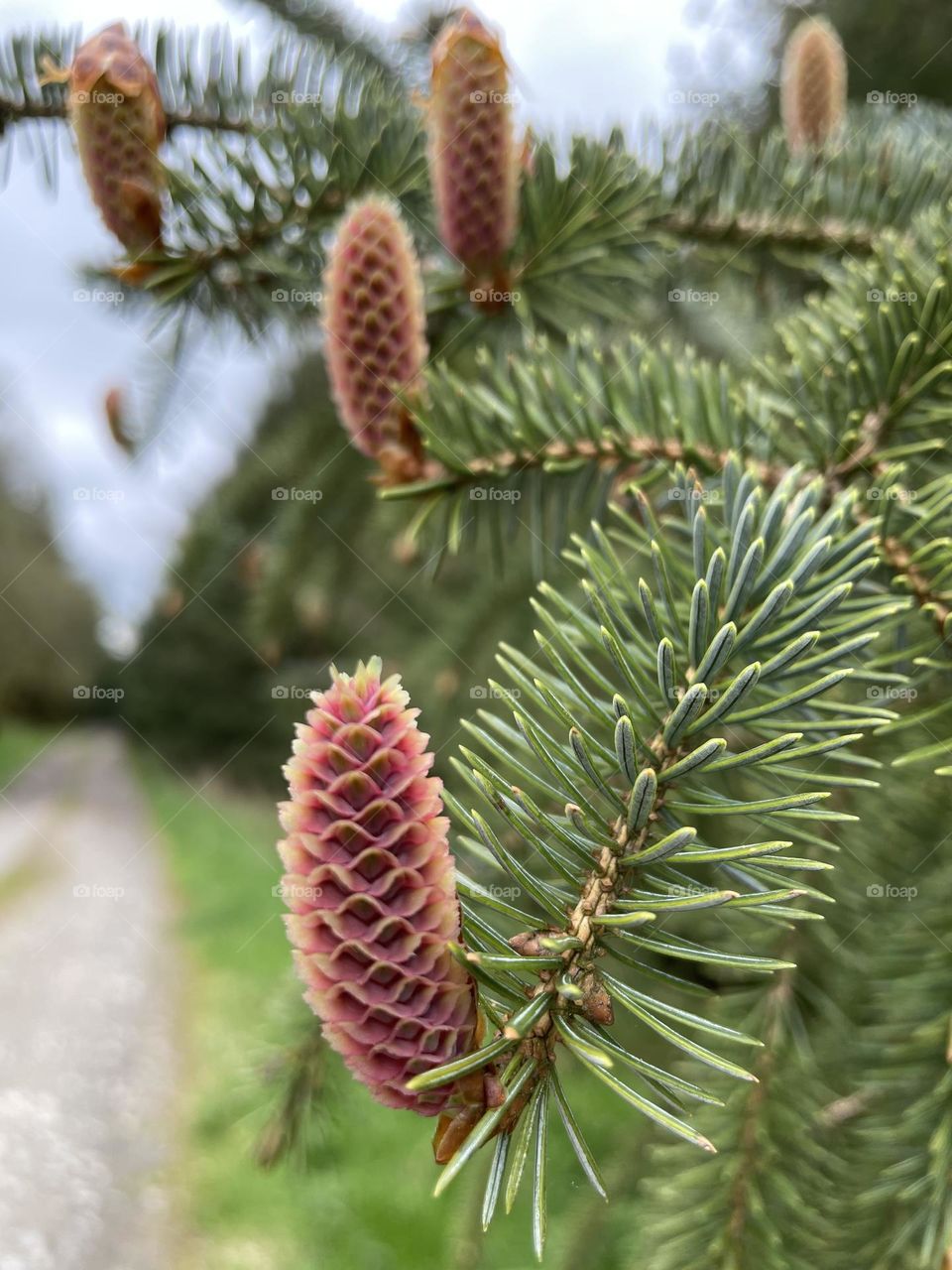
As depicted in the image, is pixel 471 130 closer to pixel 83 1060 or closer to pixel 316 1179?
pixel 316 1179

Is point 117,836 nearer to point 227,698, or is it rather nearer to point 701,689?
point 227,698

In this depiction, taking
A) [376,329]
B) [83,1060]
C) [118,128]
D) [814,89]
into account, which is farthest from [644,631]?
[83,1060]

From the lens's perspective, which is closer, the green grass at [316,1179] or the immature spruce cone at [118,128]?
the immature spruce cone at [118,128]

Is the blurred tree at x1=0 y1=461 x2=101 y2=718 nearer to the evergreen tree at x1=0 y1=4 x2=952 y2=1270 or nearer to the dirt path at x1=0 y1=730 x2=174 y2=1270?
the dirt path at x1=0 y1=730 x2=174 y2=1270

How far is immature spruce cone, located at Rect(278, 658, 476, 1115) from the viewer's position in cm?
26

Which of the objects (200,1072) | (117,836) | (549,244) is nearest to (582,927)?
(549,244)

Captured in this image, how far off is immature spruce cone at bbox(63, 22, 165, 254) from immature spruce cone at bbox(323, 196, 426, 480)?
161 millimetres

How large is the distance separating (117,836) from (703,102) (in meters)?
6.43

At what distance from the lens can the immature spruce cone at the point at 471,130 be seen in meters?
0.54

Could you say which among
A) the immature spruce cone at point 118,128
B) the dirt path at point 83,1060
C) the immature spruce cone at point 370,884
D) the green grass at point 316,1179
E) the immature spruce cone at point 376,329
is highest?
the immature spruce cone at point 118,128

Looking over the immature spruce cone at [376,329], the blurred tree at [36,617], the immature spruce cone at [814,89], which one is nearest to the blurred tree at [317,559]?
the immature spruce cone at [376,329]

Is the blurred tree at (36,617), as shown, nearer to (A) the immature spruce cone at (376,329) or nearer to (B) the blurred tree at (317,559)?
(B) the blurred tree at (317,559)

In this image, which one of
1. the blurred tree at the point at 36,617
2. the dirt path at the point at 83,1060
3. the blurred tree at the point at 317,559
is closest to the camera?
the blurred tree at the point at 317,559

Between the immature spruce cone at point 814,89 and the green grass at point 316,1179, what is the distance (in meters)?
0.96
